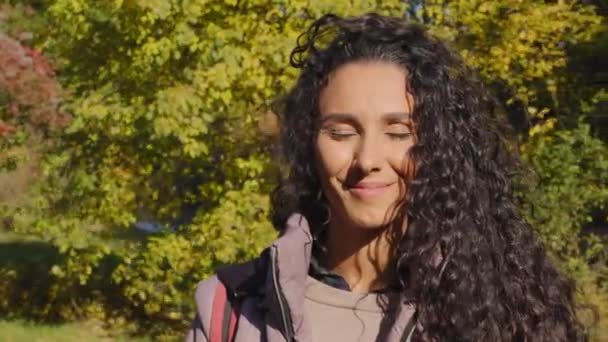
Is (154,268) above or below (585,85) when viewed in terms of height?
below

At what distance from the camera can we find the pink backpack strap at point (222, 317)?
75.8 inches

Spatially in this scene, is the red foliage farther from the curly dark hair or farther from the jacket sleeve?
the jacket sleeve

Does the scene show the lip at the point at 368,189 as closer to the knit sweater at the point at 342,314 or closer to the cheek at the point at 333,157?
the cheek at the point at 333,157

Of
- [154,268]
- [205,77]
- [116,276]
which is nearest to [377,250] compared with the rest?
[205,77]

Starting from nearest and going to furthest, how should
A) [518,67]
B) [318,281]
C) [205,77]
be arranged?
[318,281]
[205,77]
[518,67]

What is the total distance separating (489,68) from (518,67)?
2.03ft

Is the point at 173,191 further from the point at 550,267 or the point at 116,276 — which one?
the point at 550,267

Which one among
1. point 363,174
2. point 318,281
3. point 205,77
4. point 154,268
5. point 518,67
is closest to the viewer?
point 363,174

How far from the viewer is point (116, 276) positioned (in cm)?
786

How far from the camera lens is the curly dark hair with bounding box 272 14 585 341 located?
1.99 metres

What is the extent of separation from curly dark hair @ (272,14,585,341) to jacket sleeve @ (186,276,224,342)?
12.1 inches

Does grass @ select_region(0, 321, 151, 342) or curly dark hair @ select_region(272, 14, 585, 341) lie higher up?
curly dark hair @ select_region(272, 14, 585, 341)

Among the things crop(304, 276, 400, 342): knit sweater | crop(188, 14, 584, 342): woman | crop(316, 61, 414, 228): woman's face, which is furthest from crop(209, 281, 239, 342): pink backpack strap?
crop(316, 61, 414, 228): woman's face

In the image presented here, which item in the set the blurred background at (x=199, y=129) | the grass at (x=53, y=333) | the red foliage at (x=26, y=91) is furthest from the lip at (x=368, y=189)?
the grass at (x=53, y=333)
